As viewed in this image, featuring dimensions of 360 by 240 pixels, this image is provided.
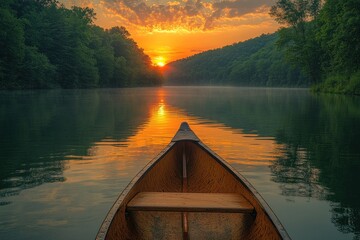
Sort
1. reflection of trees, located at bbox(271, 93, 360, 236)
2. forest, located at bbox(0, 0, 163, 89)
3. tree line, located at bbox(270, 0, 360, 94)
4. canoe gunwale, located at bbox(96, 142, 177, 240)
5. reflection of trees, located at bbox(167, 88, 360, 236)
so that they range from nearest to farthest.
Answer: canoe gunwale, located at bbox(96, 142, 177, 240), reflection of trees, located at bbox(271, 93, 360, 236), reflection of trees, located at bbox(167, 88, 360, 236), tree line, located at bbox(270, 0, 360, 94), forest, located at bbox(0, 0, 163, 89)

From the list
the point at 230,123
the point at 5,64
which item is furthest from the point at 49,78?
the point at 230,123

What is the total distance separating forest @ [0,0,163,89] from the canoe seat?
5617cm

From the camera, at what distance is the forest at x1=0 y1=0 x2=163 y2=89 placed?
60.1 metres

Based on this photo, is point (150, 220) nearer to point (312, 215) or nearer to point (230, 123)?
point (312, 215)

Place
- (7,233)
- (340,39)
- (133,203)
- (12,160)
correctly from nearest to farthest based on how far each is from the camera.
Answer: (133,203) → (7,233) → (12,160) → (340,39)

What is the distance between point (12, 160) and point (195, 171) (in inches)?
238

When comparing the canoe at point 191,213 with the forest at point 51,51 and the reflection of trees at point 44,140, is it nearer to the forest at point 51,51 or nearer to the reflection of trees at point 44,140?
the reflection of trees at point 44,140

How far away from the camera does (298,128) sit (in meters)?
19.9

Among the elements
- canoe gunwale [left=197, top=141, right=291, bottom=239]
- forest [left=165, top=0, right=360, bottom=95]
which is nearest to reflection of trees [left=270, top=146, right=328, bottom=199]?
canoe gunwale [left=197, top=141, right=291, bottom=239]

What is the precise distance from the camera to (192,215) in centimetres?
Result: 608

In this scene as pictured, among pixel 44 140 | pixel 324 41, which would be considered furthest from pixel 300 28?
pixel 44 140

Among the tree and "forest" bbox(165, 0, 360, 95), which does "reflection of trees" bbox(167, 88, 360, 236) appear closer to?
"forest" bbox(165, 0, 360, 95)

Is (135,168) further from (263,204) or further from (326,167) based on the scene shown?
(263,204)

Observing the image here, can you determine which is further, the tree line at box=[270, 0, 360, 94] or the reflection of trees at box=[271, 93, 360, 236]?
the tree line at box=[270, 0, 360, 94]
